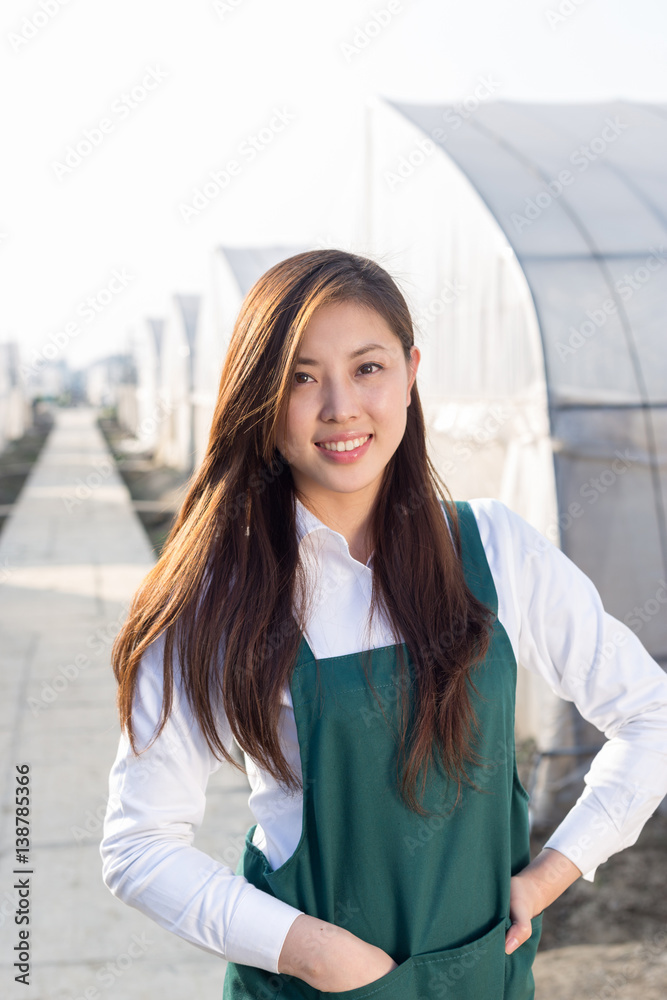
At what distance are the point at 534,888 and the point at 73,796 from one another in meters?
3.21

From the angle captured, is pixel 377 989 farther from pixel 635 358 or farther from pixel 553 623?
pixel 635 358

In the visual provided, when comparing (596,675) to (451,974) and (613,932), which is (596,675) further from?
(613,932)

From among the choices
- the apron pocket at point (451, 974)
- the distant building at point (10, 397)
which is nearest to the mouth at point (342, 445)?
the apron pocket at point (451, 974)

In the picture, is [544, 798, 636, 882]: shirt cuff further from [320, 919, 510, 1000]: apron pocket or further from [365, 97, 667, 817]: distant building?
[365, 97, 667, 817]: distant building

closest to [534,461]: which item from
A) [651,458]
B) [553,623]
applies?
[651,458]

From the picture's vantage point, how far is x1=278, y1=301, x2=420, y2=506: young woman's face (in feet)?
4.01

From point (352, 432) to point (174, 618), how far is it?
37 centimetres

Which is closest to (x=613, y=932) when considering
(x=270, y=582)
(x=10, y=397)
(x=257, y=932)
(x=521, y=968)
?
(x=521, y=968)

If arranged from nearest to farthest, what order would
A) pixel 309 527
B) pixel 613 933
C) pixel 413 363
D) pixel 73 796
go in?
pixel 309 527 < pixel 413 363 < pixel 613 933 < pixel 73 796

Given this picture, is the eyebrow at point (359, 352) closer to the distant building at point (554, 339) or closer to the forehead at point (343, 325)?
the forehead at point (343, 325)

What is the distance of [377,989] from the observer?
1.15 meters

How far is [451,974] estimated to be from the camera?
3.96 ft

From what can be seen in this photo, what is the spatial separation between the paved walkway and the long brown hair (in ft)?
6.89

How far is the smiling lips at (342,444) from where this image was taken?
1.25 metres
